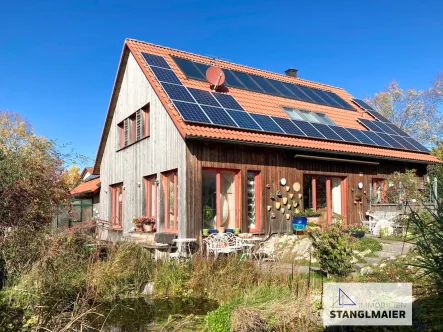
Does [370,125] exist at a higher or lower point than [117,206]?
higher

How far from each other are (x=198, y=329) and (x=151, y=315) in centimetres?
136

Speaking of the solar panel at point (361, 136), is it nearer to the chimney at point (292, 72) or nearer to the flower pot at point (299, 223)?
the flower pot at point (299, 223)

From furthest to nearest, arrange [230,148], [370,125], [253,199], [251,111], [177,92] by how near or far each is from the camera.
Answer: [370,125], [251,111], [253,199], [177,92], [230,148]

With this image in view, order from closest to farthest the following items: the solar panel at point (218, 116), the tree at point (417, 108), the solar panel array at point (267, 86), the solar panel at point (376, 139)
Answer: the solar panel at point (218, 116) < the solar panel array at point (267, 86) < the solar panel at point (376, 139) < the tree at point (417, 108)

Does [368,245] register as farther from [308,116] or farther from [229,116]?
[308,116]

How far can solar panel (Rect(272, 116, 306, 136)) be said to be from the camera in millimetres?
13281

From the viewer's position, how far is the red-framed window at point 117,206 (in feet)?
57.0

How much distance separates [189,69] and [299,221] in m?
6.69

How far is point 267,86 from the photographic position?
1638 cm

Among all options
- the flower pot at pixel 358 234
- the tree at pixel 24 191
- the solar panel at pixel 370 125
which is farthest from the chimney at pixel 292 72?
the tree at pixel 24 191

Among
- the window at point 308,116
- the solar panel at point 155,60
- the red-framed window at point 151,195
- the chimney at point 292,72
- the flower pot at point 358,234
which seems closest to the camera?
the flower pot at point 358,234

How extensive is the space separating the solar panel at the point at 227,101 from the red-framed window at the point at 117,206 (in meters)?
6.57

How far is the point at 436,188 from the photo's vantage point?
330cm
